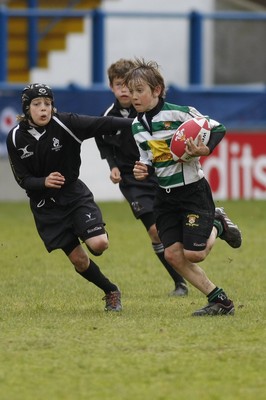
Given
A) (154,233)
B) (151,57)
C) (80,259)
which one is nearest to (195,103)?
(151,57)

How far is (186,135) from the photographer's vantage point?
7.90 m

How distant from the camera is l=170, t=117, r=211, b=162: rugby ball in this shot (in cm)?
790

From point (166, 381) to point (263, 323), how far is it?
1.84 meters

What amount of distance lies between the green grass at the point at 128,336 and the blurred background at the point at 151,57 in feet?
19.0

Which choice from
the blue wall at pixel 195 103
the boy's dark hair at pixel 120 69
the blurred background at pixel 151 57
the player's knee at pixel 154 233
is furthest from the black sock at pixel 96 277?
the blue wall at pixel 195 103

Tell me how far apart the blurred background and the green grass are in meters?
5.78

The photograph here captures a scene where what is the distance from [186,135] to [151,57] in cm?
1610

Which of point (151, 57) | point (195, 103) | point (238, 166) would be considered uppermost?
point (151, 57)

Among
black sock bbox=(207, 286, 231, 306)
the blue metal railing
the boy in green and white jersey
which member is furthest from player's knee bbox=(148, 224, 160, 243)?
the blue metal railing

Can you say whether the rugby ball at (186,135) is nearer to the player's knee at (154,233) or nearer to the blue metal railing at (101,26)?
the player's knee at (154,233)

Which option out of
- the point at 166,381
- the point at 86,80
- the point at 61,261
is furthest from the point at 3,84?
the point at 166,381

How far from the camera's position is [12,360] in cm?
671

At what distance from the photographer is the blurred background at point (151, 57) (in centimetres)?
1780

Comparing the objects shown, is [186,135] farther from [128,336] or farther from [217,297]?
[128,336]
